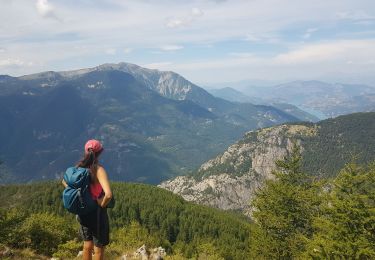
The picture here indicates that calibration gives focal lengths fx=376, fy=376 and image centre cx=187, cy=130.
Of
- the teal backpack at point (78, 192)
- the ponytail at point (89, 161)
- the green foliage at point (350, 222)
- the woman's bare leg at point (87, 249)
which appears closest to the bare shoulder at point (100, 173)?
the ponytail at point (89, 161)

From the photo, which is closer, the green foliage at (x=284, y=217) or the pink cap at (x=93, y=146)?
the pink cap at (x=93, y=146)

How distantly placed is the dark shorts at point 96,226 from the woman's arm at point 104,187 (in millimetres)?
417

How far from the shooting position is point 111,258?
1032 inches

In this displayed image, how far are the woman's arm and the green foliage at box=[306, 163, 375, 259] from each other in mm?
19161

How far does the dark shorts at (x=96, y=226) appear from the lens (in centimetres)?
1384

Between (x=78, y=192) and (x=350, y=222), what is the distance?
2145 centimetres

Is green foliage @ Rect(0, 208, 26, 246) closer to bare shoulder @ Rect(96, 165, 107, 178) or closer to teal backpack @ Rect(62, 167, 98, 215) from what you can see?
teal backpack @ Rect(62, 167, 98, 215)

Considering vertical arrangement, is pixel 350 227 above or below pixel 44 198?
above

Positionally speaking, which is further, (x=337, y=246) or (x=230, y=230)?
(x=230, y=230)

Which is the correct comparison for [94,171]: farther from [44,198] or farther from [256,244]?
[44,198]

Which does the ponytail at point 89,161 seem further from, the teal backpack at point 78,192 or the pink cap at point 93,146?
the teal backpack at point 78,192

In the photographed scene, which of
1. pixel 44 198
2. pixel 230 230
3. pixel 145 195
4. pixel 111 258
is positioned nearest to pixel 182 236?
pixel 230 230

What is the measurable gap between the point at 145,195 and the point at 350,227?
569 feet

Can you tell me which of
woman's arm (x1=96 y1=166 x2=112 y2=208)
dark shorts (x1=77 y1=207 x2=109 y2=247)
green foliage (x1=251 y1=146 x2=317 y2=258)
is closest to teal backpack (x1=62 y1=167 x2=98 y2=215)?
woman's arm (x1=96 y1=166 x2=112 y2=208)
